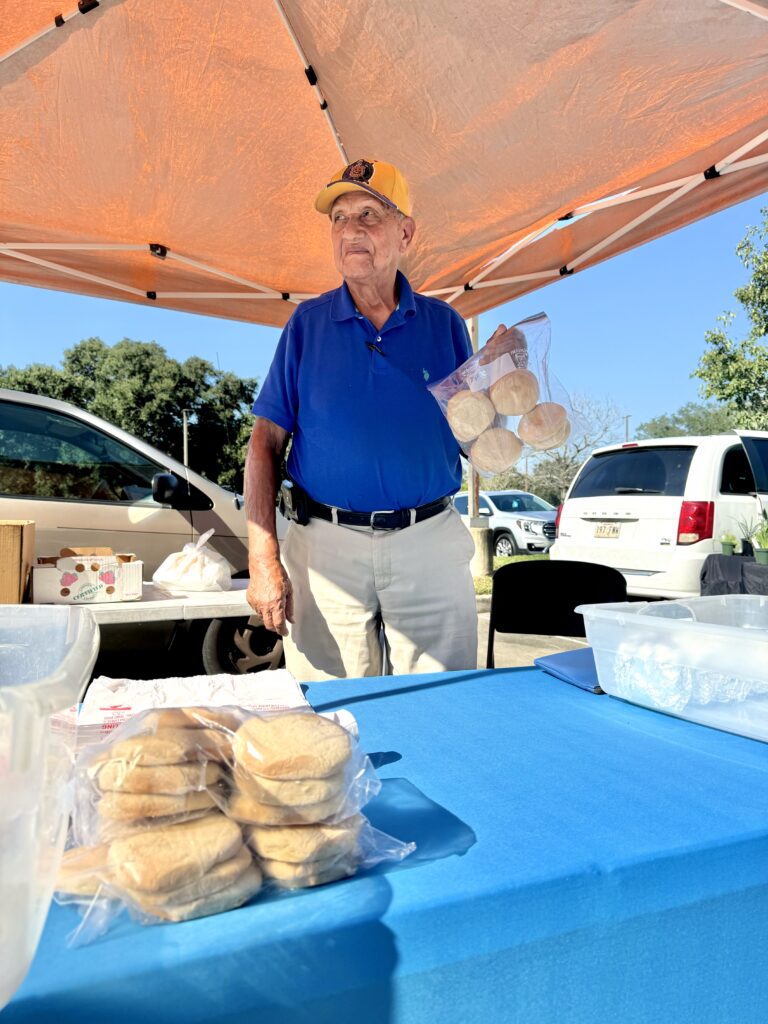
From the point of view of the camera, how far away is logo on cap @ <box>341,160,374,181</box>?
6.31ft

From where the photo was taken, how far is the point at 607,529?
688 centimetres

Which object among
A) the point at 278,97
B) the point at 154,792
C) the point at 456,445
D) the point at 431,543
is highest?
the point at 278,97

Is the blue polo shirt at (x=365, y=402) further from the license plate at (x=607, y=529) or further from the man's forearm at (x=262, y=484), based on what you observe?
the license plate at (x=607, y=529)

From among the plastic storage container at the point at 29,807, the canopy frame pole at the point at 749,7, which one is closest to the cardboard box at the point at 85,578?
the plastic storage container at the point at 29,807

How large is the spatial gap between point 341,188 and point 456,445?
2.51 feet

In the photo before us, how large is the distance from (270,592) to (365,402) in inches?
22.9

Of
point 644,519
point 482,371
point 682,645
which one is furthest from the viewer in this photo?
point 644,519

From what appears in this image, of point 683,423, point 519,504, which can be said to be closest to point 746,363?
point 519,504

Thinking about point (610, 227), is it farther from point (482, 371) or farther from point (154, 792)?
point (154, 792)

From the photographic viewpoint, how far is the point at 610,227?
336cm

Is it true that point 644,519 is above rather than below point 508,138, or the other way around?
below

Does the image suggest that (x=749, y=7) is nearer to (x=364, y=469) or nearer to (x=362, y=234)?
(x=362, y=234)

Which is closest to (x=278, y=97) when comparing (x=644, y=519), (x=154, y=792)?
(x=154, y=792)

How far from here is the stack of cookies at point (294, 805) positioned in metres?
0.64
